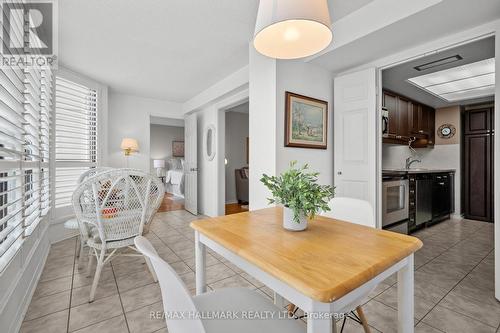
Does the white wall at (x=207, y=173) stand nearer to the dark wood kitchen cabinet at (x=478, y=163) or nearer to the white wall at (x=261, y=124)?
the white wall at (x=261, y=124)

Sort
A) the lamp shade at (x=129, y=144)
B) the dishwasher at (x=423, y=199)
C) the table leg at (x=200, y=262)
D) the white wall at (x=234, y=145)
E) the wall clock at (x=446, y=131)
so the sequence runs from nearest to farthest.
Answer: the table leg at (x=200, y=262) < the dishwasher at (x=423, y=199) < the lamp shade at (x=129, y=144) < the wall clock at (x=446, y=131) < the white wall at (x=234, y=145)

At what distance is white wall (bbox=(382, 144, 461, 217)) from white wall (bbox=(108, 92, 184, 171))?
15.2 feet

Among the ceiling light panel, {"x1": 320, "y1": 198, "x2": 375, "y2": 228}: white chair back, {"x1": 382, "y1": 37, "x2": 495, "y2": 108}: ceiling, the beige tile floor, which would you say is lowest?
the beige tile floor

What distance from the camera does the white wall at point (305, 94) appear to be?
2.51m

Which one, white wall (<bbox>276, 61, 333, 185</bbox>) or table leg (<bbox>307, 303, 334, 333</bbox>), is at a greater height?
white wall (<bbox>276, 61, 333, 185</bbox>)

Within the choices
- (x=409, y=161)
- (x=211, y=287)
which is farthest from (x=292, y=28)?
(x=409, y=161)

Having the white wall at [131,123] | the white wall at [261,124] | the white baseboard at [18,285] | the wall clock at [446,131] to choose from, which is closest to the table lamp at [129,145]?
the white wall at [131,123]

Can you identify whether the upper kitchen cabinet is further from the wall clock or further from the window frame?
the window frame

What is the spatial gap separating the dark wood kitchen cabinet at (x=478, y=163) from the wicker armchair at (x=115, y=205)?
5.35 m

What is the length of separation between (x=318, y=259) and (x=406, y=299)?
1.50 feet

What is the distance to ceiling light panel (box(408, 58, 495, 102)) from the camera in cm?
304

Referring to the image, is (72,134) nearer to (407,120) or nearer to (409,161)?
(407,120)

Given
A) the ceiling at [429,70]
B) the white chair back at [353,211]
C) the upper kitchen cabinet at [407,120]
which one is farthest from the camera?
the upper kitchen cabinet at [407,120]

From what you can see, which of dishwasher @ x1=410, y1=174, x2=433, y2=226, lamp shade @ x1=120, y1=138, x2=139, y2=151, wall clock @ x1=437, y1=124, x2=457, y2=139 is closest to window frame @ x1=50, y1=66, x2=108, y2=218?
lamp shade @ x1=120, y1=138, x2=139, y2=151
